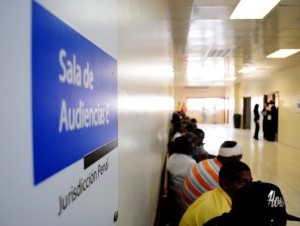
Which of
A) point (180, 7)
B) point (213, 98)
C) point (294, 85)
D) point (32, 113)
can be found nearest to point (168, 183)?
point (180, 7)

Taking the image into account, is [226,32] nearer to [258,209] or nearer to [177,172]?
[177,172]

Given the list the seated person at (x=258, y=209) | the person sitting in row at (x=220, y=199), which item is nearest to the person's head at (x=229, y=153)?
the person sitting in row at (x=220, y=199)

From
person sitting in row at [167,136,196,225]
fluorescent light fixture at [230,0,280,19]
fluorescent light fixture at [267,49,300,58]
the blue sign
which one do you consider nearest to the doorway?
fluorescent light fixture at [267,49,300,58]

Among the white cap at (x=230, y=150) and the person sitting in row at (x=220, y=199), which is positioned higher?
the white cap at (x=230, y=150)

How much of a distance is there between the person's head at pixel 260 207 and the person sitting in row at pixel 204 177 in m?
1.23

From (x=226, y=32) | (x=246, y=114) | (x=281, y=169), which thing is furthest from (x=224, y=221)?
(x=246, y=114)

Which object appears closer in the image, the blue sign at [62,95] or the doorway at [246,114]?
the blue sign at [62,95]

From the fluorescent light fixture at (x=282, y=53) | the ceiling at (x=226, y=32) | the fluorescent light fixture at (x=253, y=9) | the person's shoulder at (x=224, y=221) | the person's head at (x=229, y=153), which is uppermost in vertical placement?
the fluorescent light fixture at (x=282, y=53)

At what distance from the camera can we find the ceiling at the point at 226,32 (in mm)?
3875

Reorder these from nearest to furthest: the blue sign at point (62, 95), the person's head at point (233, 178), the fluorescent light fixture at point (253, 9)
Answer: the blue sign at point (62, 95), the person's head at point (233, 178), the fluorescent light fixture at point (253, 9)

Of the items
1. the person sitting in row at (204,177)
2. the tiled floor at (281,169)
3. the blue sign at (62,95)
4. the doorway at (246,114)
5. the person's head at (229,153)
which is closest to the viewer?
the blue sign at (62,95)

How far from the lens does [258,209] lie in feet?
3.56

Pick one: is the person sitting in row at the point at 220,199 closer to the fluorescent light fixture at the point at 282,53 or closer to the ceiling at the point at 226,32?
the ceiling at the point at 226,32

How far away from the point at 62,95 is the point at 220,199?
59.6 inches
